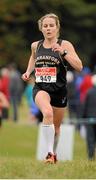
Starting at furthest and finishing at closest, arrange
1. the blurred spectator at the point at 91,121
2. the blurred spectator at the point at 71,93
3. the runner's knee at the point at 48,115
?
the blurred spectator at the point at 71,93 < the blurred spectator at the point at 91,121 < the runner's knee at the point at 48,115

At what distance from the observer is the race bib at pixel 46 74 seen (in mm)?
11234

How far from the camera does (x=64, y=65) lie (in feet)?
37.3

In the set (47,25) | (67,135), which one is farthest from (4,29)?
(47,25)

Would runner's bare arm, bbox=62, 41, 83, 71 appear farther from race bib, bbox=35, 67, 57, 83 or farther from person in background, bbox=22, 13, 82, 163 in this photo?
race bib, bbox=35, 67, 57, 83

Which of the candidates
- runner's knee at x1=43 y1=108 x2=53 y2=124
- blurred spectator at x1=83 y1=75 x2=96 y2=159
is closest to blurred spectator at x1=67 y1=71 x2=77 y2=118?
blurred spectator at x1=83 y1=75 x2=96 y2=159

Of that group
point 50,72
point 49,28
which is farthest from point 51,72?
point 49,28

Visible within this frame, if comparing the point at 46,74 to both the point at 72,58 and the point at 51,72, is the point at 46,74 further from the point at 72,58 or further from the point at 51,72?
the point at 72,58

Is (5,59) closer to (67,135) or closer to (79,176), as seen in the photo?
(67,135)

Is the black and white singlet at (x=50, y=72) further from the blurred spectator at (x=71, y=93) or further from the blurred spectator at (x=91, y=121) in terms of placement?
the blurred spectator at (x=71, y=93)

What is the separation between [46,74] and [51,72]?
8cm

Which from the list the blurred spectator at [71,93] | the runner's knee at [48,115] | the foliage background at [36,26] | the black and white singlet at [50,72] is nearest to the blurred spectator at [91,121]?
the black and white singlet at [50,72]

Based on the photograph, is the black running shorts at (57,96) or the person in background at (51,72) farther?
the black running shorts at (57,96)

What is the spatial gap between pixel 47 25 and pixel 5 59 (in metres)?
43.7

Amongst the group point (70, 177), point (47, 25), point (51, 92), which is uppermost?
point (47, 25)
